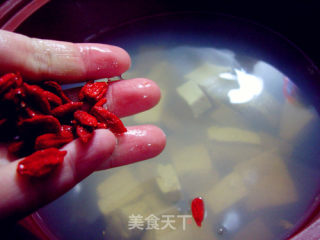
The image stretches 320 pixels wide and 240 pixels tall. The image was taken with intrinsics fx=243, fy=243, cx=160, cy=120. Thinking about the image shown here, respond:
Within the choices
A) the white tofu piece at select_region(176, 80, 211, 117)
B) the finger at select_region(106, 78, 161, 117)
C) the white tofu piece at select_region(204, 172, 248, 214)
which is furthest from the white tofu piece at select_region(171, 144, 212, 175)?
the finger at select_region(106, 78, 161, 117)

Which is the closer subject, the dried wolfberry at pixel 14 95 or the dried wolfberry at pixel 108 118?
the dried wolfberry at pixel 14 95

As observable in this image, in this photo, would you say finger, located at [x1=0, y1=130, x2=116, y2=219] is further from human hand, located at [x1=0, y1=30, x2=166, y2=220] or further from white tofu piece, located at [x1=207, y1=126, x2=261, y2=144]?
white tofu piece, located at [x1=207, y1=126, x2=261, y2=144]

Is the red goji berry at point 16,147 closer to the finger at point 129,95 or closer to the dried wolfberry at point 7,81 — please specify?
the dried wolfberry at point 7,81

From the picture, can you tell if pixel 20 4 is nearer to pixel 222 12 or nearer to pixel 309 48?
pixel 222 12

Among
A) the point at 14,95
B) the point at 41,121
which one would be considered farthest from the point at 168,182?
the point at 14,95

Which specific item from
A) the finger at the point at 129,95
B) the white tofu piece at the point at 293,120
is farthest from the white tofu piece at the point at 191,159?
the white tofu piece at the point at 293,120
